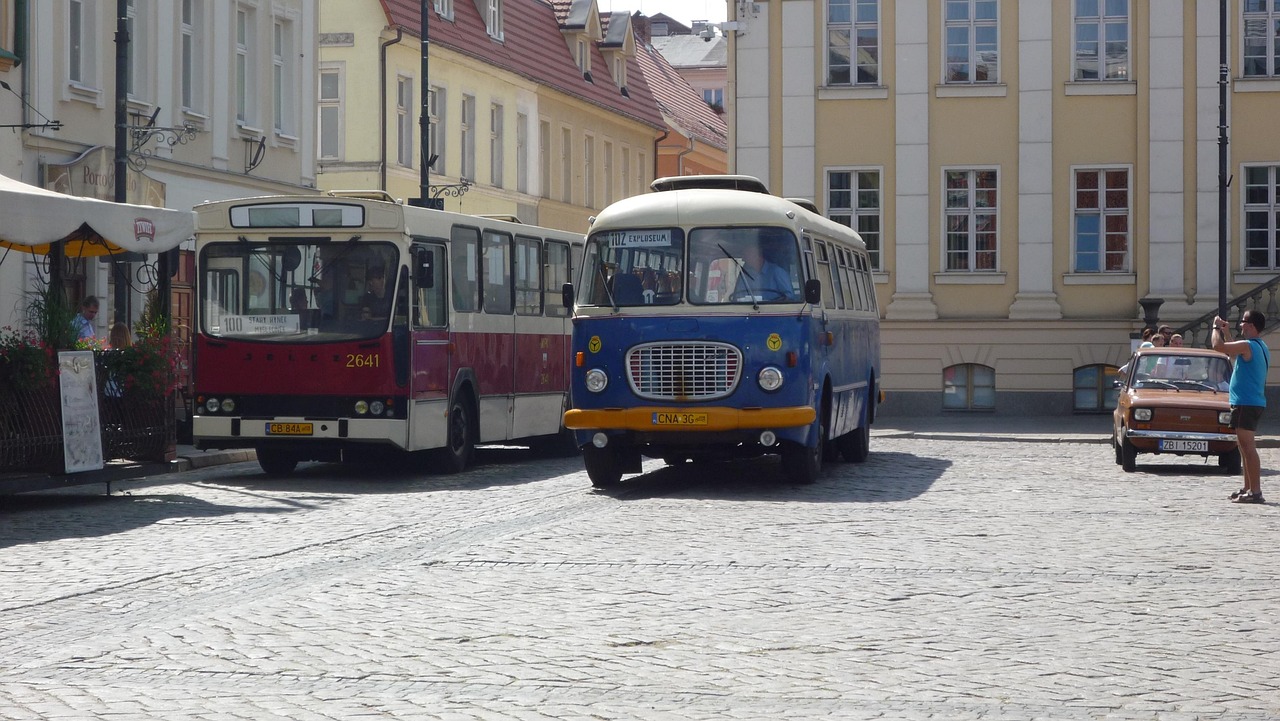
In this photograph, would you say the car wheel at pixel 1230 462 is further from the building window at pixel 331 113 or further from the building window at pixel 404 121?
the building window at pixel 404 121

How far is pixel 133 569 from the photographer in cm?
1203

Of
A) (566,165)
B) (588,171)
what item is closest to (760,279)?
(566,165)

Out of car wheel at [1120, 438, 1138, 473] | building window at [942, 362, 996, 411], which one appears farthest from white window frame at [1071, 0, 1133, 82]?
car wheel at [1120, 438, 1138, 473]

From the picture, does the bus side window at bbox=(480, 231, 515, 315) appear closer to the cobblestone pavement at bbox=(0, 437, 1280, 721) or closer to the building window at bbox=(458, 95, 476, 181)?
the cobblestone pavement at bbox=(0, 437, 1280, 721)

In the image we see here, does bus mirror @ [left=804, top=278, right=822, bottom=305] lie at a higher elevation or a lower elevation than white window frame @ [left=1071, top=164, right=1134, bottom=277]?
lower

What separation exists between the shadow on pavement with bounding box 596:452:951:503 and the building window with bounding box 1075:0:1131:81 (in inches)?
575

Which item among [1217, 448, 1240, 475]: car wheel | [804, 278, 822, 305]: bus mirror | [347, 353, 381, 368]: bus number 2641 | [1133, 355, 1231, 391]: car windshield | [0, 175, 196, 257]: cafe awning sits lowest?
[1217, 448, 1240, 475]: car wheel

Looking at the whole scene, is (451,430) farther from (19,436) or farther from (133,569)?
(133,569)

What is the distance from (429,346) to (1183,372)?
9.99m

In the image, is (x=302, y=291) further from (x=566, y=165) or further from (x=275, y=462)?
(x=566, y=165)

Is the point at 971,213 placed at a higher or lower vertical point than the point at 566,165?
lower

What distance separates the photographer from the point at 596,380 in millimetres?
18922

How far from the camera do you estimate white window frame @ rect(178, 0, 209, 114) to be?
3325 centimetres

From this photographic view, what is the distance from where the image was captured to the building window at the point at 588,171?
2377 inches
